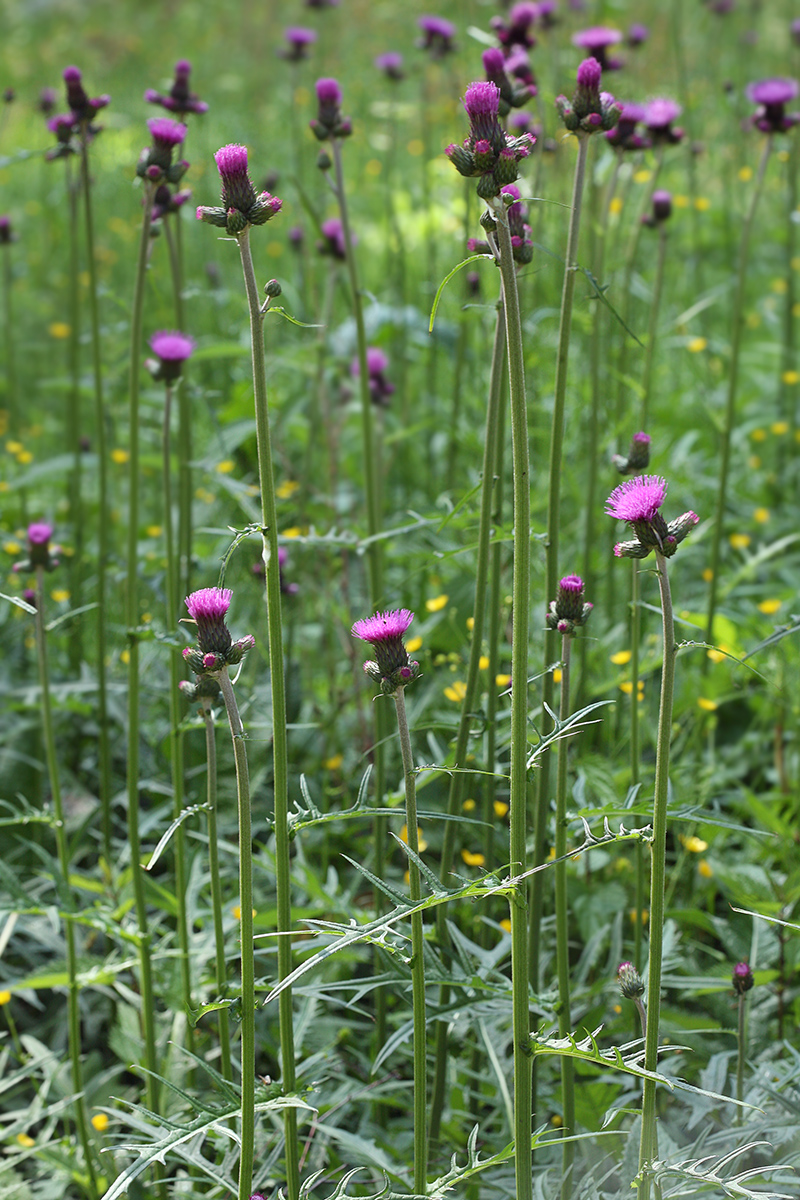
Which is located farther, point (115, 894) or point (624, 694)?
point (624, 694)

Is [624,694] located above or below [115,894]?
above

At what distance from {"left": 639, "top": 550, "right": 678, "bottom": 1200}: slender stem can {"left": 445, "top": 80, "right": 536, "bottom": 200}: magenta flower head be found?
372 millimetres

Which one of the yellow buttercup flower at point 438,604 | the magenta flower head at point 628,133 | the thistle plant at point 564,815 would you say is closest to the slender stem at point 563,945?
the thistle plant at point 564,815

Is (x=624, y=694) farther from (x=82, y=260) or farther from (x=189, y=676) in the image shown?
(x=82, y=260)

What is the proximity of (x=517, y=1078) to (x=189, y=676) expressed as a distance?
1.02 metres

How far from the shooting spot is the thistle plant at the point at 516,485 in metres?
0.99

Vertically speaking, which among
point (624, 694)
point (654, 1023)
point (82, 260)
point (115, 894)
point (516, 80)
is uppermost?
point (516, 80)

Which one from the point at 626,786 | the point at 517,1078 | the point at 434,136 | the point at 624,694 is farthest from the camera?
the point at 434,136

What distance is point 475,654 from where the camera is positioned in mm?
1482

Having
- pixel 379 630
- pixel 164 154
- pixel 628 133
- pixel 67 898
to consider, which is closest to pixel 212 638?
pixel 379 630

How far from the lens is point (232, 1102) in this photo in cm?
116

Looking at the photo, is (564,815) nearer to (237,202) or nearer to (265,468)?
(265,468)

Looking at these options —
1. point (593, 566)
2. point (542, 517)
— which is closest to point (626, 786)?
point (593, 566)

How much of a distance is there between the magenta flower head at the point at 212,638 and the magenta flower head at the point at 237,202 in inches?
13.9
